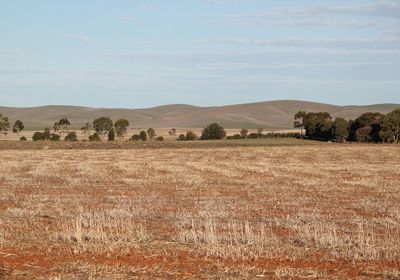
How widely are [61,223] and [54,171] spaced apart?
21514 mm

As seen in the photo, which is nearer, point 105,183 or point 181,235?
point 181,235

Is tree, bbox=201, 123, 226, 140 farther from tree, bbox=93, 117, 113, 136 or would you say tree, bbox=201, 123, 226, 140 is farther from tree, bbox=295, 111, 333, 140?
tree, bbox=93, 117, 113, 136

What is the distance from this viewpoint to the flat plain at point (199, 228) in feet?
35.8

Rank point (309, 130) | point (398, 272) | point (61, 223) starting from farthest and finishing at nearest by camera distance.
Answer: point (309, 130), point (61, 223), point (398, 272)

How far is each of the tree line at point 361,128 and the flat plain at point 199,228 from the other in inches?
2415

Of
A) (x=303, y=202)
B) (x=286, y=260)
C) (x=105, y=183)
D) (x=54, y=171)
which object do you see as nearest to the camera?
(x=286, y=260)

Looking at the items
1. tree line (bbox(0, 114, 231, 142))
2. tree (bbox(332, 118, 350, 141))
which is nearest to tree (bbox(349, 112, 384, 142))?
tree (bbox(332, 118, 350, 141))

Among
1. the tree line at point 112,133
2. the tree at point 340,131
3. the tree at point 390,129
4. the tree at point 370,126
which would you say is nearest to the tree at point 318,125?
the tree at point 340,131

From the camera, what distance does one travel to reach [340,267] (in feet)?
36.9

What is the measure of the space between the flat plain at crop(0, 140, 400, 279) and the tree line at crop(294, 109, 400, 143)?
61351mm

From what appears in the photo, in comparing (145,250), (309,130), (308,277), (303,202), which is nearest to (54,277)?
(145,250)

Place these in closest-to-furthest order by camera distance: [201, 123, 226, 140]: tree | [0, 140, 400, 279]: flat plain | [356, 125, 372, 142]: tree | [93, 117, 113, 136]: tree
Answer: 1. [0, 140, 400, 279]: flat plain
2. [356, 125, 372, 142]: tree
3. [201, 123, 226, 140]: tree
4. [93, 117, 113, 136]: tree

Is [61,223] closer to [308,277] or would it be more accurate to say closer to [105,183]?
[308,277]

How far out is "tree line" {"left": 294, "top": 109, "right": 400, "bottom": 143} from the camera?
89562 millimetres
